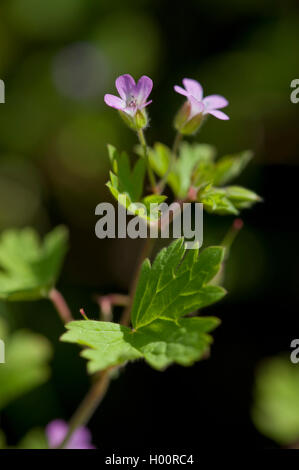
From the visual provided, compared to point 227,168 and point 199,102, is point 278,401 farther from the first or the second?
point 199,102

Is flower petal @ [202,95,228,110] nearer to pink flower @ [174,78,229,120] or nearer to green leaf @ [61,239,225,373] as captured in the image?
pink flower @ [174,78,229,120]

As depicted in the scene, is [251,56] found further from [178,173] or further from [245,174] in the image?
[178,173]

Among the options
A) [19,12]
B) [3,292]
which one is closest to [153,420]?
[3,292]

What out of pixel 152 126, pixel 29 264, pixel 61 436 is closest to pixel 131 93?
pixel 29 264

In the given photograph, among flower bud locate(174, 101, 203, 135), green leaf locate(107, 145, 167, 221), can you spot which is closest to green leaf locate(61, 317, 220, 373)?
green leaf locate(107, 145, 167, 221)

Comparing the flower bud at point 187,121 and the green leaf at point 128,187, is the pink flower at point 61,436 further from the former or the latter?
the flower bud at point 187,121

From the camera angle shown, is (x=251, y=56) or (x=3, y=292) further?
(x=251, y=56)
